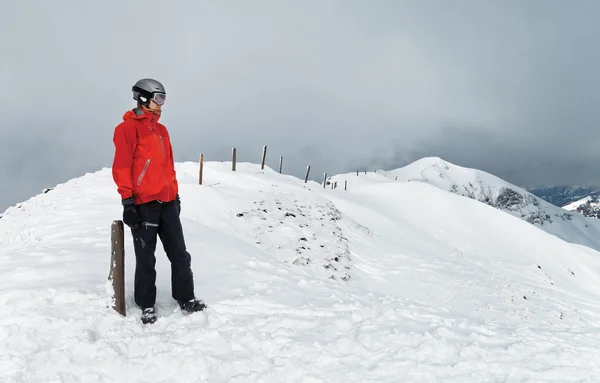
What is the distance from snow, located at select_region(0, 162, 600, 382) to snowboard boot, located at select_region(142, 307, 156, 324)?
9 cm

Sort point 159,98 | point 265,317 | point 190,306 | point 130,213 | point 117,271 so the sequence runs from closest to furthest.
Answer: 1. point 130,213
2. point 117,271
3. point 159,98
4. point 190,306
5. point 265,317

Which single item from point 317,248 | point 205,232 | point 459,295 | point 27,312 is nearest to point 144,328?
point 27,312

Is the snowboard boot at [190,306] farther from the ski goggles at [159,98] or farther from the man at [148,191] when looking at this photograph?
the ski goggles at [159,98]

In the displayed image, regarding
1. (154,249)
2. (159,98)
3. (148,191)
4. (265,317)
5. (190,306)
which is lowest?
(265,317)

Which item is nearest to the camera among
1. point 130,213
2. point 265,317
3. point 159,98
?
point 130,213

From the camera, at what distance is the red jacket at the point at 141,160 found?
14.1 ft

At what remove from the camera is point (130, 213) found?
14.3 ft

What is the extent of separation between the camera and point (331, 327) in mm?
4887

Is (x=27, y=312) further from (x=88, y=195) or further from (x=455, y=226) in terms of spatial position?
(x=455, y=226)

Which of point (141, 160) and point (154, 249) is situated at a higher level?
point (141, 160)

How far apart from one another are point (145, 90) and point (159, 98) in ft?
0.62

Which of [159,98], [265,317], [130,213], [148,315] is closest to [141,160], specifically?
[130,213]

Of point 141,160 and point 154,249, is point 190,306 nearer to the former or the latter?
point 154,249

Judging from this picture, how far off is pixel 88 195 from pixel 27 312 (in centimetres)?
1099
